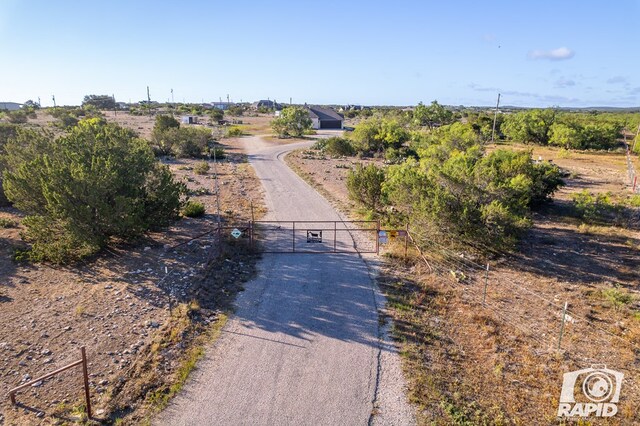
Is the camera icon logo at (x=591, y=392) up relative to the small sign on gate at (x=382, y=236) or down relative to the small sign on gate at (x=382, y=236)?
down

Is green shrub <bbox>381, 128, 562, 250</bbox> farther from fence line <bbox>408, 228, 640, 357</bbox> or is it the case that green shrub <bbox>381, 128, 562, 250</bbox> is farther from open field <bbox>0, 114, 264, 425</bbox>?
open field <bbox>0, 114, 264, 425</bbox>

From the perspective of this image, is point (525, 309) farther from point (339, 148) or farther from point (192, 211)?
point (339, 148)

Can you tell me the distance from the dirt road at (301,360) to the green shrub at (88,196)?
558cm

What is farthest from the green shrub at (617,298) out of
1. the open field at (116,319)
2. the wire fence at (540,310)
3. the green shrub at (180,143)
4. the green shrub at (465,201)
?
the green shrub at (180,143)

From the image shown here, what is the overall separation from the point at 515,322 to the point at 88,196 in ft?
50.0

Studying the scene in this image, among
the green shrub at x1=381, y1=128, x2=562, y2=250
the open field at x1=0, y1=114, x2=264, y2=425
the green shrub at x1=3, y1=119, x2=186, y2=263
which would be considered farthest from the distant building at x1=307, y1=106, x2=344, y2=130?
the green shrub at x1=3, y1=119, x2=186, y2=263

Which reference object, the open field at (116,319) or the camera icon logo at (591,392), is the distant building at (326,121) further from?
the camera icon logo at (591,392)

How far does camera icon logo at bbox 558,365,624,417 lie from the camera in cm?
895

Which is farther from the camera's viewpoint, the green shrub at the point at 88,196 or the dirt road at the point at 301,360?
the green shrub at the point at 88,196

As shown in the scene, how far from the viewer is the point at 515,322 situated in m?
12.4

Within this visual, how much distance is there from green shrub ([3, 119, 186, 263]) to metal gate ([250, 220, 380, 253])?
4.24 meters

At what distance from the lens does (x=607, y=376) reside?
9969mm

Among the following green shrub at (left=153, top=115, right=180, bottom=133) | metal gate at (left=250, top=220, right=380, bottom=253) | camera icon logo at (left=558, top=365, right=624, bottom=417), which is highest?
green shrub at (left=153, top=115, right=180, bottom=133)

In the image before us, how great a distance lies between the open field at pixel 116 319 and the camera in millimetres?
9180
